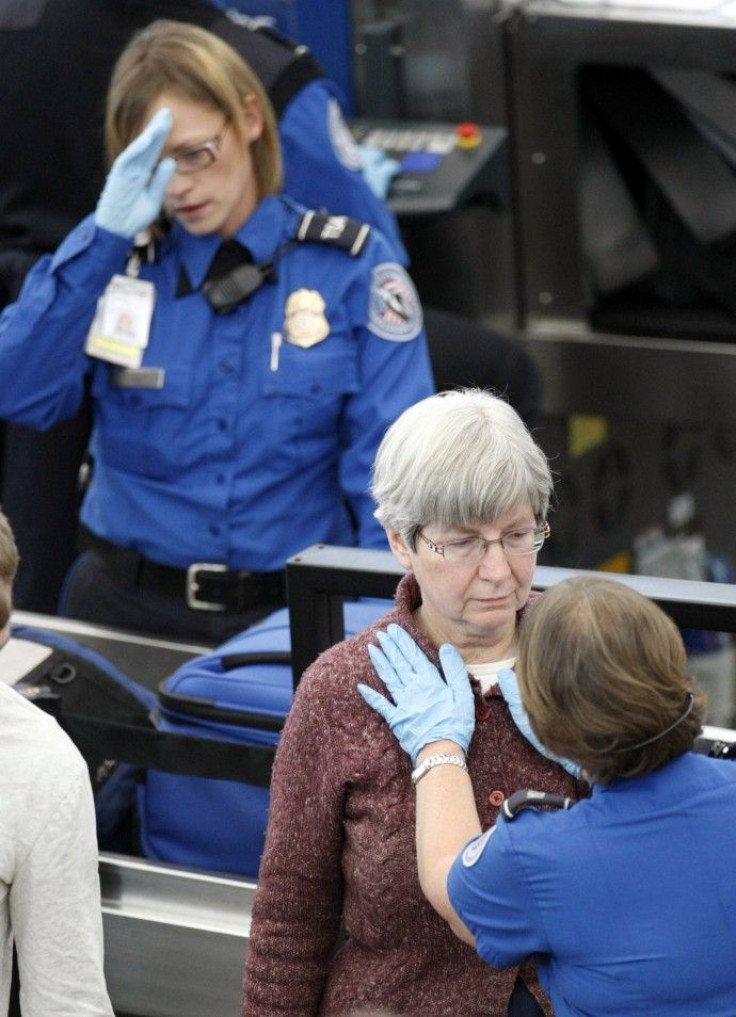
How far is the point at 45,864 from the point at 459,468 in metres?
0.49

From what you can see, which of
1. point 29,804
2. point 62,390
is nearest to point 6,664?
point 62,390

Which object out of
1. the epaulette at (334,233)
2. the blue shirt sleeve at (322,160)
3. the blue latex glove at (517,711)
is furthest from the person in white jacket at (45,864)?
the blue shirt sleeve at (322,160)

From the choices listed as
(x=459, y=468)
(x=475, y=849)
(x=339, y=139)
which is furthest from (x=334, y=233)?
(x=475, y=849)

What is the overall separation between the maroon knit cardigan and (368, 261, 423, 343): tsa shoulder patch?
2.81 ft

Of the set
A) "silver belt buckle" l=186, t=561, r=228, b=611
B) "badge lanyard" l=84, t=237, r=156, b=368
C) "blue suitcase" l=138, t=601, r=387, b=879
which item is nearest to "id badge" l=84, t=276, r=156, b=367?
"badge lanyard" l=84, t=237, r=156, b=368

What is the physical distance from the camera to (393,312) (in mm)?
2320

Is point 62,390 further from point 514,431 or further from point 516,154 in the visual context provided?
point 516,154

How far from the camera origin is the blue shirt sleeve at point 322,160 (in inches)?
113

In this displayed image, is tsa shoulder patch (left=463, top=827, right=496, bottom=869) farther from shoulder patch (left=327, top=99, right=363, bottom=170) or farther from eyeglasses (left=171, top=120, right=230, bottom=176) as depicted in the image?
shoulder patch (left=327, top=99, right=363, bottom=170)

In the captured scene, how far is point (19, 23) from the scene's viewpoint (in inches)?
111

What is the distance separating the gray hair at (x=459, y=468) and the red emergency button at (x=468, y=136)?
2.15 metres

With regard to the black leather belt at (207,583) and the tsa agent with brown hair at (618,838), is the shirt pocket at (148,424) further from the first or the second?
the tsa agent with brown hair at (618,838)

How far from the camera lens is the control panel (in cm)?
341

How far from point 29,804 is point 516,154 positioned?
2.45 meters
